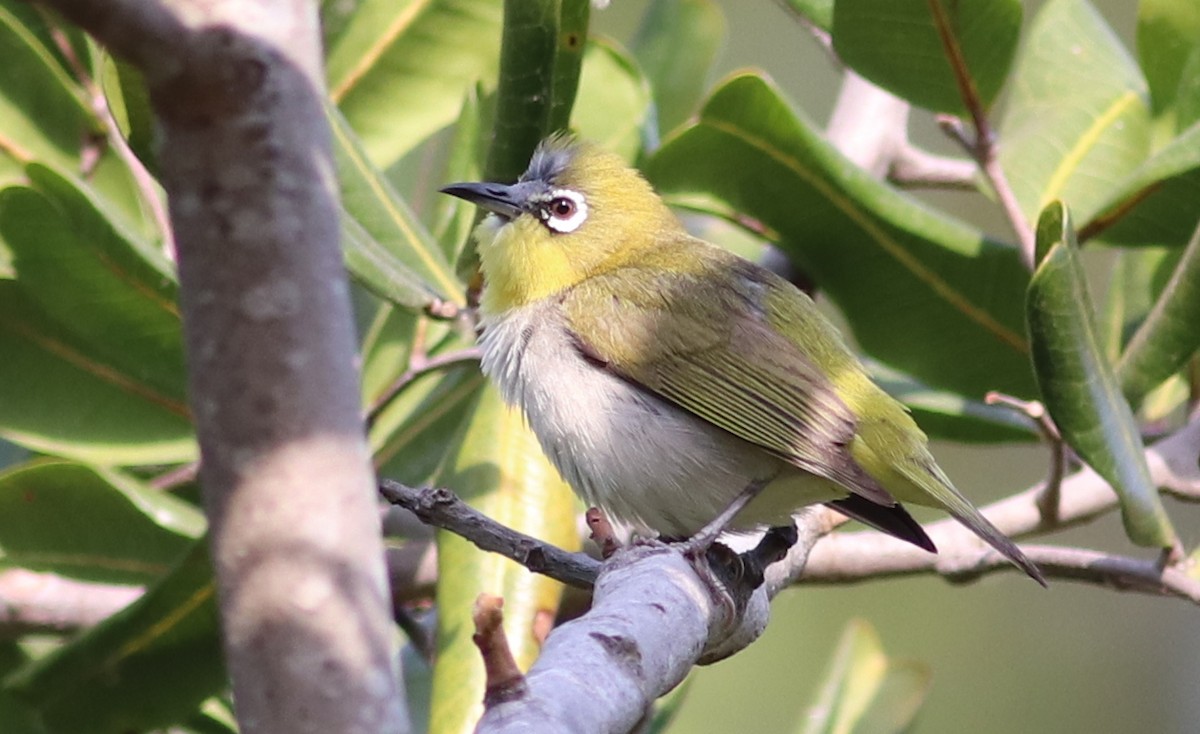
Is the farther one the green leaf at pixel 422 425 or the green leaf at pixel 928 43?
the green leaf at pixel 422 425

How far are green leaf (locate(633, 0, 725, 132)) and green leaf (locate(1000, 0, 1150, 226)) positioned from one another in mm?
926

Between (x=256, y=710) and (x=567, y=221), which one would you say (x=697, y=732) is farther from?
(x=256, y=710)

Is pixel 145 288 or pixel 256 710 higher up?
pixel 145 288

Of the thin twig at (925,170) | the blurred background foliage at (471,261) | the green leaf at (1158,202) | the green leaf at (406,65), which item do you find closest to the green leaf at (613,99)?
the blurred background foliage at (471,261)

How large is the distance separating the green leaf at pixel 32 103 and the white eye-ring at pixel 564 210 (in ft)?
3.80

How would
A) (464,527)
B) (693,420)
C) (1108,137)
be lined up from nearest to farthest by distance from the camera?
1. (464,527)
2. (693,420)
3. (1108,137)

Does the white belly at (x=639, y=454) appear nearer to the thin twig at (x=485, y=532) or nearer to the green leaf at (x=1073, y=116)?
the thin twig at (x=485, y=532)

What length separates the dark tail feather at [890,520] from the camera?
2660 millimetres

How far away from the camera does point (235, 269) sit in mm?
958

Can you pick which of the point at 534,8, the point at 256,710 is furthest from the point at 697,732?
the point at 256,710

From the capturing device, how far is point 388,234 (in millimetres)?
3033

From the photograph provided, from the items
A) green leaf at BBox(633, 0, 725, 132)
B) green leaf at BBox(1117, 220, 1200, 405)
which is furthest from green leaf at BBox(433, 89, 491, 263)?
green leaf at BBox(1117, 220, 1200, 405)

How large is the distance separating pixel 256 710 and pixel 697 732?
5.00 m

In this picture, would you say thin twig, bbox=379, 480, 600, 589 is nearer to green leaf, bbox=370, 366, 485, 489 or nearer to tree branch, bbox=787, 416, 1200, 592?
tree branch, bbox=787, 416, 1200, 592
